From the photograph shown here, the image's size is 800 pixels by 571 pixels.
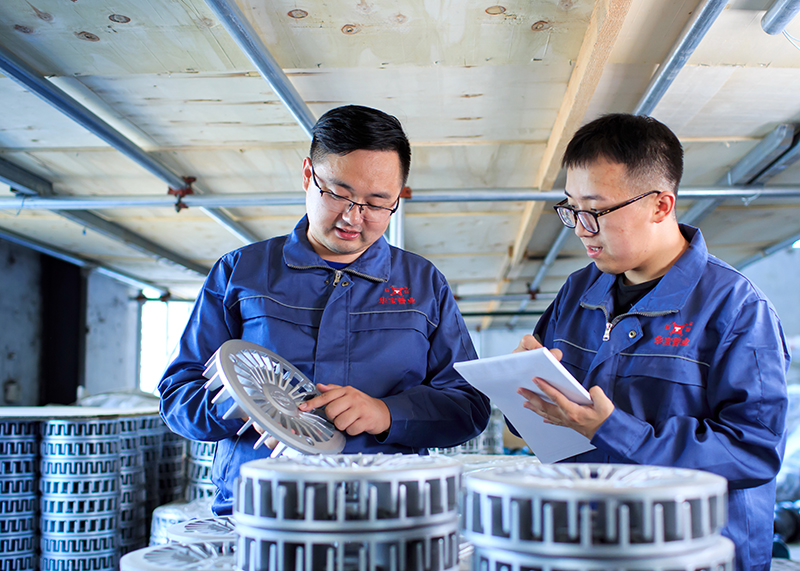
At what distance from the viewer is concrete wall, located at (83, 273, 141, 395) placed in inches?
316

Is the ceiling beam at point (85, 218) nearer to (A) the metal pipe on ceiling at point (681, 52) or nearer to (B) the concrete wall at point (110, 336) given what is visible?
(B) the concrete wall at point (110, 336)

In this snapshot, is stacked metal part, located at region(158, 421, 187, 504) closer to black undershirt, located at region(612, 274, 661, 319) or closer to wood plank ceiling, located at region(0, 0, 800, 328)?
wood plank ceiling, located at region(0, 0, 800, 328)

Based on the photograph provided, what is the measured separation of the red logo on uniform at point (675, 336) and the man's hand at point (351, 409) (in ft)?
2.25

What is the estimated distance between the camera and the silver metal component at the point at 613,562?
0.64m

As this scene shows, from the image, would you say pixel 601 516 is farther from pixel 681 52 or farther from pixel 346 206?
pixel 681 52

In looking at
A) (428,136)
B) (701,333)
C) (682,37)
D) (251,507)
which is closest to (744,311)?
(701,333)

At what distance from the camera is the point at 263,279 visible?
5.61ft

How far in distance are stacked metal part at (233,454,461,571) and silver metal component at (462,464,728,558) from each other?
0.09m

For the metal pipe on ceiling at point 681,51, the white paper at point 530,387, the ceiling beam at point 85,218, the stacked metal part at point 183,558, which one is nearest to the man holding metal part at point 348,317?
the white paper at point 530,387

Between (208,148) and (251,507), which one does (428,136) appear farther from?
(251,507)

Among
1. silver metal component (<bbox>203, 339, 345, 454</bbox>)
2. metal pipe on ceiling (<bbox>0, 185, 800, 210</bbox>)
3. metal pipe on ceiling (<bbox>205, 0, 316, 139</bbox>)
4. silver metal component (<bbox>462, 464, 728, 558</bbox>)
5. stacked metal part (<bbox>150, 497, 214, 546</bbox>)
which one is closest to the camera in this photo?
silver metal component (<bbox>462, 464, 728, 558</bbox>)

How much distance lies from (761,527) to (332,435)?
0.98 metres

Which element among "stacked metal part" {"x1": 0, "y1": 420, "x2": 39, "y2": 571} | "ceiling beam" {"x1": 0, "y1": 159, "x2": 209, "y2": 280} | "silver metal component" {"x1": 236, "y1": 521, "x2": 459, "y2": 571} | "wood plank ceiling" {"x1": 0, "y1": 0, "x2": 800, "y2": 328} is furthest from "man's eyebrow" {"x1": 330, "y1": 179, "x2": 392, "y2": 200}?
"ceiling beam" {"x1": 0, "y1": 159, "x2": 209, "y2": 280}

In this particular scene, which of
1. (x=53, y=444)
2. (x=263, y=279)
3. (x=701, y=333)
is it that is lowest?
(x=53, y=444)
